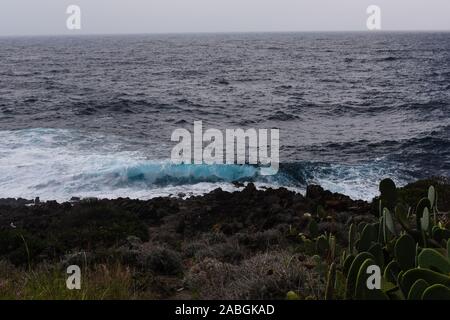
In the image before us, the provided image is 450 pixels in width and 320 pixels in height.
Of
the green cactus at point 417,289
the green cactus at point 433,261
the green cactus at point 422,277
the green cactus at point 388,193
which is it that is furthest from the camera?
the green cactus at point 388,193

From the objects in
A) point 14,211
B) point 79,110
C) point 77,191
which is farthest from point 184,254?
point 79,110

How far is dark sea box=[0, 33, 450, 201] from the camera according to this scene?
699 inches

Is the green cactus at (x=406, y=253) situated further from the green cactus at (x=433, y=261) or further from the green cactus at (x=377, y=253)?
the green cactus at (x=433, y=261)

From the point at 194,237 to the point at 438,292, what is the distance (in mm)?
8044

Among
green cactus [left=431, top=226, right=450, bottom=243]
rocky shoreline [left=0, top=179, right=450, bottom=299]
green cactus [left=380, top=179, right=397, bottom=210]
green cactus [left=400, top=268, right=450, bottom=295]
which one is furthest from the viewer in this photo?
rocky shoreline [left=0, top=179, right=450, bottom=299]

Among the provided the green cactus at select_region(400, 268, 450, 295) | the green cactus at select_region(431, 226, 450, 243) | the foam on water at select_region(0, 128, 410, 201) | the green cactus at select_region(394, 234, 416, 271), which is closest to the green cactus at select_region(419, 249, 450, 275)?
the green cactus at select_region(400, 268, 450, 295)

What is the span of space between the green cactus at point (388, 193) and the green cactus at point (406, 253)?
1275 millimetres

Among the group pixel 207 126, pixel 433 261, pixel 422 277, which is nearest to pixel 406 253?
pixel 433 261

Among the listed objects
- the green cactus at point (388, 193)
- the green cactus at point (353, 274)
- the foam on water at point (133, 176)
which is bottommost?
the foam on water at point (133, 176)

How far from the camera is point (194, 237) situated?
1103cm

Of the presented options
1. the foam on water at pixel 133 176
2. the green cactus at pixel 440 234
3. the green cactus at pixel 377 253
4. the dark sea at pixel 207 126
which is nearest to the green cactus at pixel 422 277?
the green cactus at pixel 377 253

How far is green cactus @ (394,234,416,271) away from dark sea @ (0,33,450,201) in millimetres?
12210

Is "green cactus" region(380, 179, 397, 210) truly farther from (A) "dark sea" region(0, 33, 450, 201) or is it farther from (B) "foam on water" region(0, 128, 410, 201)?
(A) "dark sea" region(0, 33, 450, 201)

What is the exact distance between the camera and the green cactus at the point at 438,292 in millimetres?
3305
